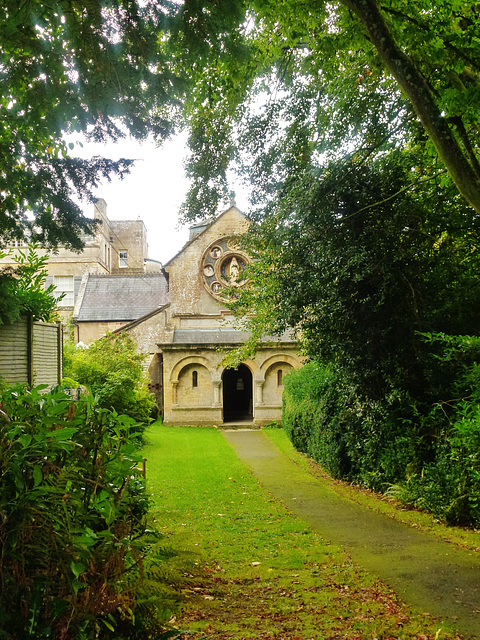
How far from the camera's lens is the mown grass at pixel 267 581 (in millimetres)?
3932

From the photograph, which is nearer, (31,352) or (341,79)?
(31,352)

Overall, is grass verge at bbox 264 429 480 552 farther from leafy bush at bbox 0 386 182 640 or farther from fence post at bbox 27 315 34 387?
fence post at bbox 27 315 34 387

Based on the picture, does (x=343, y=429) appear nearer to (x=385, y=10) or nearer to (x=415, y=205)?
(x=415, y=205)

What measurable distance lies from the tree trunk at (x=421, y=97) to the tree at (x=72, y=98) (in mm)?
2115

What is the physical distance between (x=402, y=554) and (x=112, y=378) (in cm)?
1189

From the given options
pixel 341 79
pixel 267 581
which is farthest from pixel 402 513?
pixel 341 79

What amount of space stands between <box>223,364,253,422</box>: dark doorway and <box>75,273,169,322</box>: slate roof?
687 cm

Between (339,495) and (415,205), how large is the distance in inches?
235

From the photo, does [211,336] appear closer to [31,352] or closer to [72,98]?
[31,352]

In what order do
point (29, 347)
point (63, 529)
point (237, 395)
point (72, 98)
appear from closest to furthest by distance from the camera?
1. point (63, 529)
2. point (72, 98)
3. point (29, 347)
4. point (237, 395)

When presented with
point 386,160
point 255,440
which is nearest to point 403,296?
point 386,160

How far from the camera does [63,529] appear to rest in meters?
2.26

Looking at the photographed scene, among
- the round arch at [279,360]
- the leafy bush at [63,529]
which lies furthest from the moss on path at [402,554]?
the round arch at [279,360]

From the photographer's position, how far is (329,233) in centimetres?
1002
